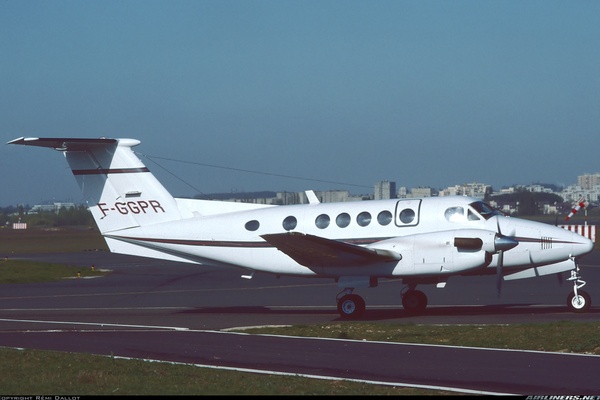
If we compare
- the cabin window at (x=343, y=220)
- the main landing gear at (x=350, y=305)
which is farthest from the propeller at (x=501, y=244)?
the cabin window at (x=343, y=220)

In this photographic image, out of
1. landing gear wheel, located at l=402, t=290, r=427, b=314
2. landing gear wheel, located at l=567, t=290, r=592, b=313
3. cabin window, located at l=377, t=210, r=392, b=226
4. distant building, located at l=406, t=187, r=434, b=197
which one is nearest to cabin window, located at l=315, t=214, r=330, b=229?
cabin window, located at l=377, t=210, r=392, b=226

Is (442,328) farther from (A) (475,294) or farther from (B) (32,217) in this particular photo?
(B) (32,217)

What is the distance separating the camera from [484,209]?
21.4m

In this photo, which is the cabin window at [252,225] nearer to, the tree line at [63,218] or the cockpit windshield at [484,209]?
the cockpit windshield at [484,209]

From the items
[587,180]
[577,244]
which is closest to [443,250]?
[577,244]

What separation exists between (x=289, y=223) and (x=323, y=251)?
1.84 metres

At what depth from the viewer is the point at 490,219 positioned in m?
21.1

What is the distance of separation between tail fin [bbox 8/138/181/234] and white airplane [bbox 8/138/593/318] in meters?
0.03

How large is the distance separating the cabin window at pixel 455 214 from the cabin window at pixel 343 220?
2.44m

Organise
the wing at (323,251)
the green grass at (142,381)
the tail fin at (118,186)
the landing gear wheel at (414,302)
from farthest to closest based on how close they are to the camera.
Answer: the tail fin at (118,186) < the landing gear wheel at (414,302) < the wing at (323,251) < the green grass at (142,381)

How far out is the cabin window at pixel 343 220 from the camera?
71.7ft

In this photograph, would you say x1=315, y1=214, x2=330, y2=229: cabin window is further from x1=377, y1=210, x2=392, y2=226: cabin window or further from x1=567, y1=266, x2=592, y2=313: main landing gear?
x1=567, y1=266, x2=592, y2=313: main landing gear

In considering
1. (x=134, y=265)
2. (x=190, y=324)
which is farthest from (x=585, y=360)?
(x=134, y=265)

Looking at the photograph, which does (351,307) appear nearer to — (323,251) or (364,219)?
(323,251)
